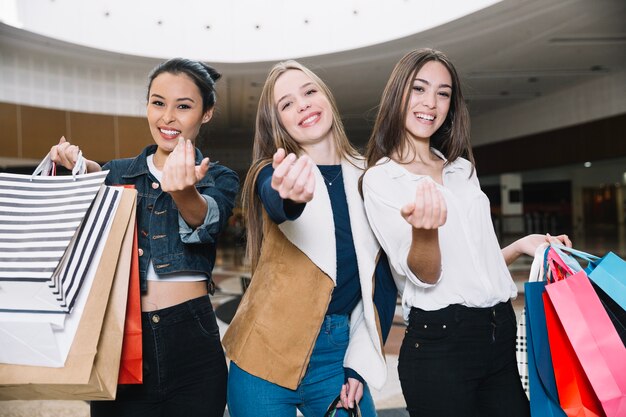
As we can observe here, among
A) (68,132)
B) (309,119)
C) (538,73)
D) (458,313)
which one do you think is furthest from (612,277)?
(538,73)

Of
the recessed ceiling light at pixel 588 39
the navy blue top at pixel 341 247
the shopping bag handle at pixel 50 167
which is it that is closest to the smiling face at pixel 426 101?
the navy blue top at pixel 341 247

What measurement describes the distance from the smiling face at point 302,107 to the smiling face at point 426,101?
0.23 m

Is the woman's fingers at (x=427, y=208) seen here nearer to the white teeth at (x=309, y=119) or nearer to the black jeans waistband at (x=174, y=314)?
the white teeth at (x=309, y=119)

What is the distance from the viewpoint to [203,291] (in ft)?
4.53

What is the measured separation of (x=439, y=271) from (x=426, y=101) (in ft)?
1.61

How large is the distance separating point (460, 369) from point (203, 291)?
2.32 feet

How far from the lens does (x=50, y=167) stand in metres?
1.27

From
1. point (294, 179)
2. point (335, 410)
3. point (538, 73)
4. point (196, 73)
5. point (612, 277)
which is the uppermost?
point (538, 73)

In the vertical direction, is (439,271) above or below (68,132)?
below

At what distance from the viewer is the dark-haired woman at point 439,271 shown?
48.3 inches

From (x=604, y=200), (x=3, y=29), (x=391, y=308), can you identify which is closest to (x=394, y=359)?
(x=391, y=308)

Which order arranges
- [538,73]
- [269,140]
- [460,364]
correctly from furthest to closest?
[538,73], [269,140], [460,364]

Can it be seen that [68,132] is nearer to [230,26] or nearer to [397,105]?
[230,26]

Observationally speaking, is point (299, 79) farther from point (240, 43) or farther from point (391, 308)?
point (240, 43)
